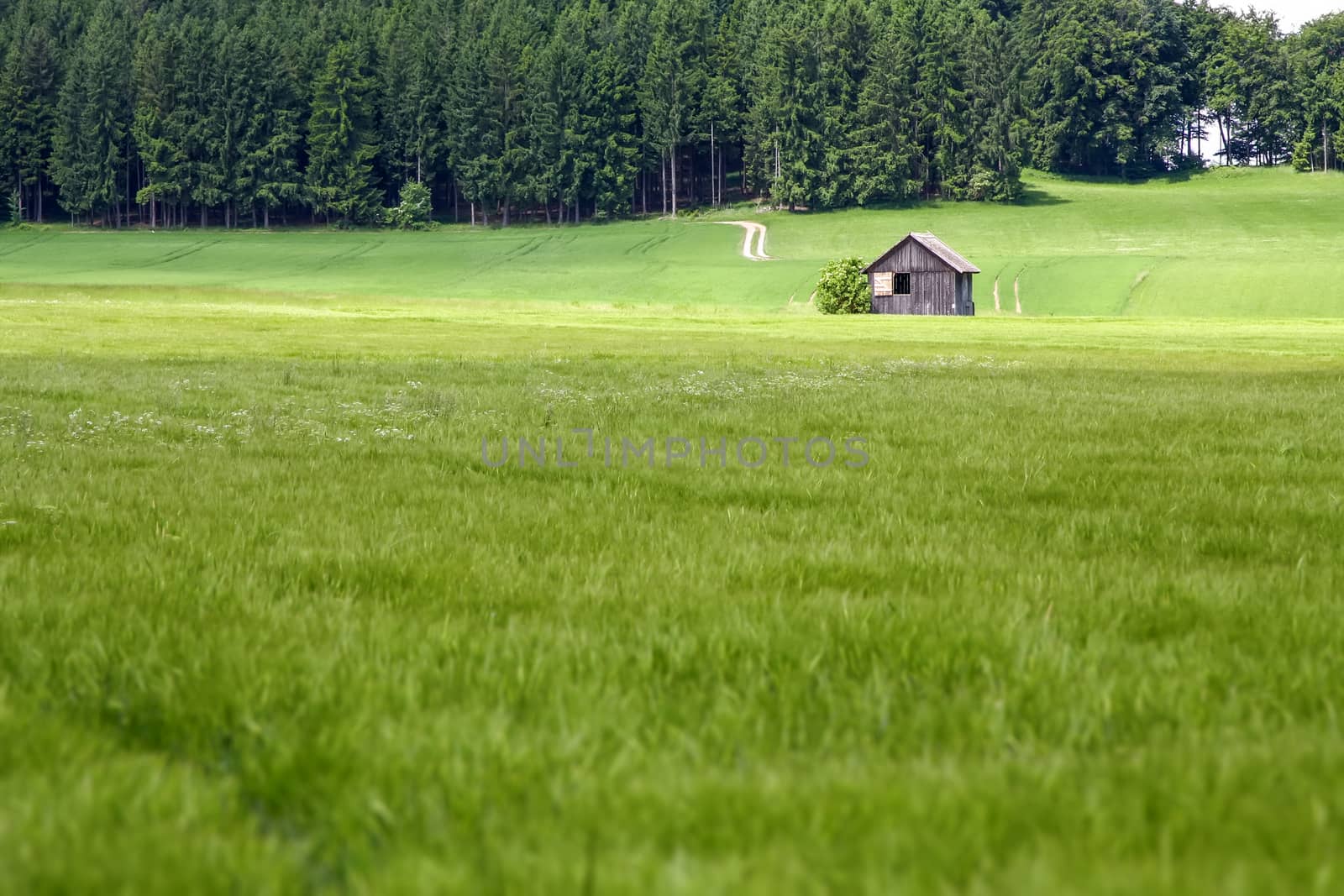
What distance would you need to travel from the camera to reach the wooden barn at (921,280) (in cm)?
8531

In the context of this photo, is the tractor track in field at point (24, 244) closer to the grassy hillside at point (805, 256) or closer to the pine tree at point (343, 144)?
the grassy hillside at point (805, 256)

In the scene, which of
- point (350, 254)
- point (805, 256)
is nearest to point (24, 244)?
point (350, 254)

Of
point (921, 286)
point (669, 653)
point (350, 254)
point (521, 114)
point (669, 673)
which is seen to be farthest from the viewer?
point (521, 114)

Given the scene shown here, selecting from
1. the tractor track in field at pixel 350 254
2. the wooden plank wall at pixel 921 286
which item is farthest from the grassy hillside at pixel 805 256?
the wooden plank wall at pixel 921 286

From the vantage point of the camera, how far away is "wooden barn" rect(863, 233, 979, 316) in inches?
3359

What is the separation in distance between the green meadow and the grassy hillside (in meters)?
71.2

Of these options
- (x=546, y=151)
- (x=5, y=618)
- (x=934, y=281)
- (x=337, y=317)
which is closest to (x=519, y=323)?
(x=337, y=317)

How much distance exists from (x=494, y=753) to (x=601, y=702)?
1.62ft

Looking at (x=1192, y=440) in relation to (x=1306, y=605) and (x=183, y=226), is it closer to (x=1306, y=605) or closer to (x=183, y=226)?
(x=1306, y=605)

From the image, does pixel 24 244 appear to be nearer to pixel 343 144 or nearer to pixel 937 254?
pixel 343 144

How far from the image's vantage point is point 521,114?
14438 centimetres

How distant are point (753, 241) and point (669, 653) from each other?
11568cm

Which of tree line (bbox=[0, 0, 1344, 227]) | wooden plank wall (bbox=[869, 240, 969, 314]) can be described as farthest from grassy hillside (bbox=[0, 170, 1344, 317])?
tree line (bbox=[0, 0, 1344, 227])

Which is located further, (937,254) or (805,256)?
(805,256)
